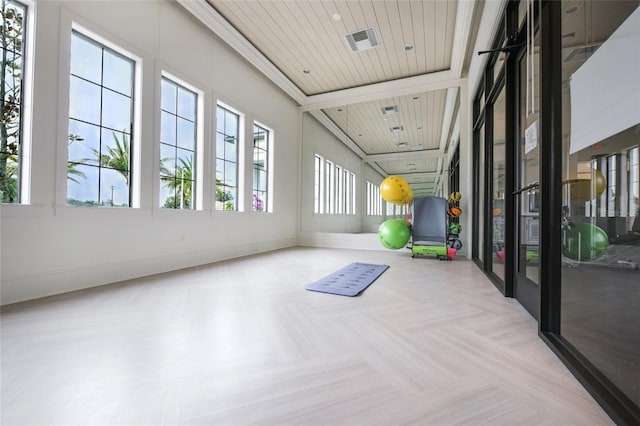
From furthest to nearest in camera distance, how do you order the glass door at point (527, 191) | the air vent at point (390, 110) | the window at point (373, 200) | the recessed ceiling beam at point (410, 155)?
1. the recessed ceiling beam at point (410, 155)
2. the air vent at point (390, 110)
3. the window at point (373, 200)
4. the glass door at point (527, 191)

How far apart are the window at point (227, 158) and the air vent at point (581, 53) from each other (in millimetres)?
4229

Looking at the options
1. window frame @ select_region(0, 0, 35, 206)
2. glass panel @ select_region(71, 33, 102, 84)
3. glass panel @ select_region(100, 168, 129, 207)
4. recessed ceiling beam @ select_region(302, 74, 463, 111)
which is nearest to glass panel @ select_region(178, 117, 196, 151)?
glass panel @ select_region(100, 168, 129, 207)

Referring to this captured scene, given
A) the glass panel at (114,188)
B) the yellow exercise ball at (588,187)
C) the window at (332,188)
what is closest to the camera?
the yellow exercise ball at (588,187)

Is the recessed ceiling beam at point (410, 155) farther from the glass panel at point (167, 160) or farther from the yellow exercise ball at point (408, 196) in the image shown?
the glass panel at point (167, 160)

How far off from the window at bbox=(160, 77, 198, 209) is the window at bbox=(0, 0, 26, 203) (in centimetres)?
134

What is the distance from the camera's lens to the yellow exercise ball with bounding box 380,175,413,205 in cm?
548

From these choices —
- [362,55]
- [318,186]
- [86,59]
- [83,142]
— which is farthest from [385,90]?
[83,142]

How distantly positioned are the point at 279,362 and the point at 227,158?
4.01m

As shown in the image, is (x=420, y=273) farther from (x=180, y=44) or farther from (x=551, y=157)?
(x=180, y=44)

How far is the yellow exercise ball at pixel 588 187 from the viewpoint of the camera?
5.17 ft

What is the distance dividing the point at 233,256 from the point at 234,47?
3.35 meters

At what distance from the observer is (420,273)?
379cm

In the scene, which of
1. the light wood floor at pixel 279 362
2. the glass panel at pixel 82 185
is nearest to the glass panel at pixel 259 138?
the glass panel at pixel 82 185

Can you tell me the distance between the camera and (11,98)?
2.43m
